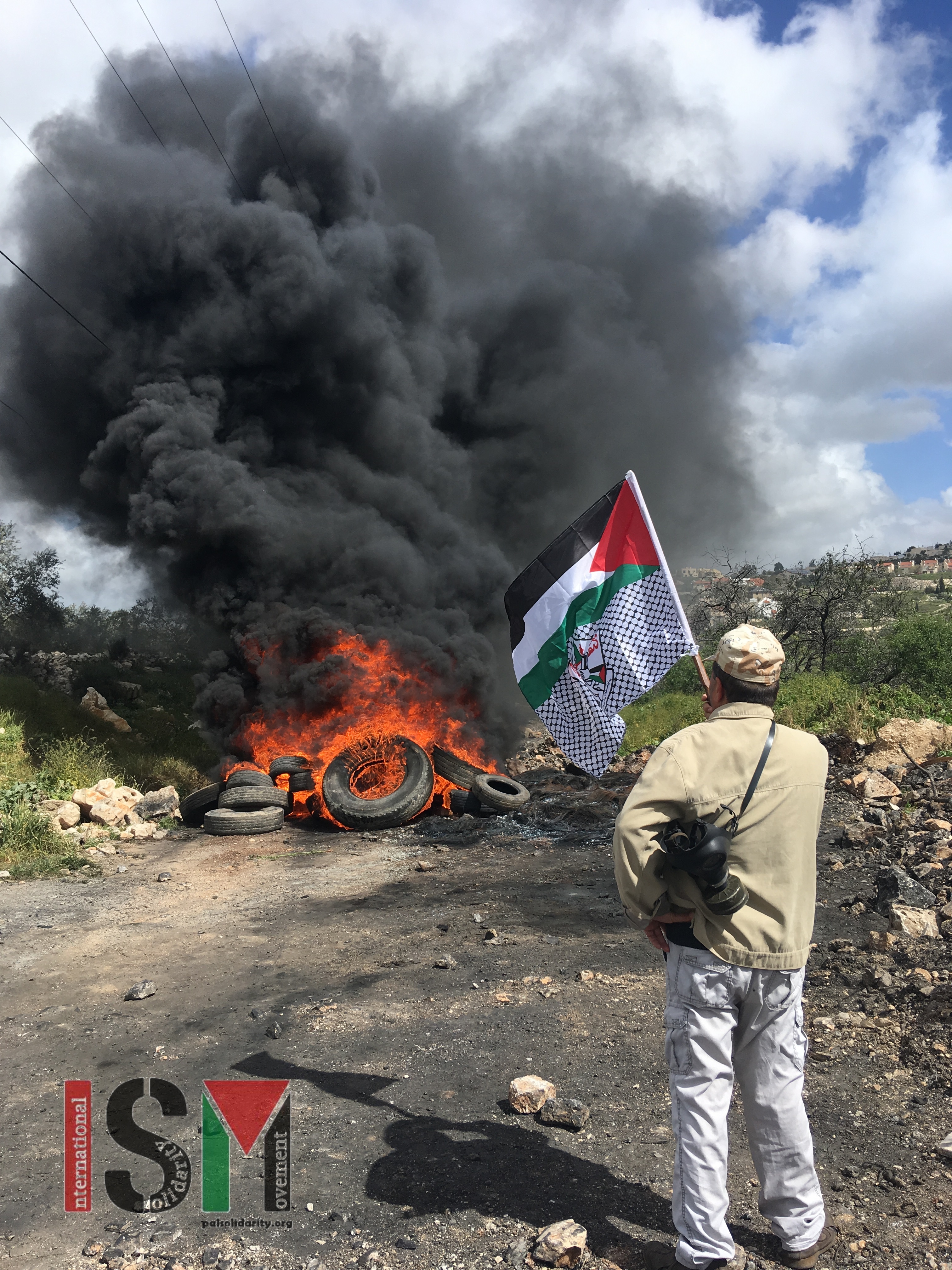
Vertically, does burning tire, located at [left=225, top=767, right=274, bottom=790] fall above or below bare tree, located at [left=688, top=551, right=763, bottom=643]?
below

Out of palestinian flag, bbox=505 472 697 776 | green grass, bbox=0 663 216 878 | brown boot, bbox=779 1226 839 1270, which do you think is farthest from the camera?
green grass, bbox=0 663 216 878

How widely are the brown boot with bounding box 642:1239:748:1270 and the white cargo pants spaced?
0.26 feet

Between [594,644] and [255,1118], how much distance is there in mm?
2738

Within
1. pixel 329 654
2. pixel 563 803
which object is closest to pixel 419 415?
pixel 329 654

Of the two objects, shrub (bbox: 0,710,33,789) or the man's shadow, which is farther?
shrub (bbox: 0,710,33,789)

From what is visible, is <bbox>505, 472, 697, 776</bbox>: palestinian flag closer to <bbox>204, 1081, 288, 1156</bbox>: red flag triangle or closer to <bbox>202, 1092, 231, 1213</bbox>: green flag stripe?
<bbox>204, 1081, 288, 1156</bbox>: red flag triangle

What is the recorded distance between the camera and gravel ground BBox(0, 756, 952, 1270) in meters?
2.98

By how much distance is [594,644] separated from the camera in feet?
13.4

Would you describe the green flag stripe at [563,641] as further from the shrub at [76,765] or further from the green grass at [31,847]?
the shrub at [76,765]

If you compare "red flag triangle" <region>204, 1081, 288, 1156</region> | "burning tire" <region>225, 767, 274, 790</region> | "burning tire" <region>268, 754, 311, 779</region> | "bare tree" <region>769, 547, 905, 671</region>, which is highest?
"bare tree" <region>769, 547, 905, 671</region>

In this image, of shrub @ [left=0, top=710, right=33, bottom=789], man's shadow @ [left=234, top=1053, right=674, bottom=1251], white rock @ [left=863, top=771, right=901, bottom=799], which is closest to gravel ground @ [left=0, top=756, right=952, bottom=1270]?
Result: man's shadow @ [left=234, top=1053, right=674, bottom=1251]

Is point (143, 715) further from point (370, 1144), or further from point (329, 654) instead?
point (370, 1144)

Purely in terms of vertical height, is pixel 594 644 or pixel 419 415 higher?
→ pixel 419 415

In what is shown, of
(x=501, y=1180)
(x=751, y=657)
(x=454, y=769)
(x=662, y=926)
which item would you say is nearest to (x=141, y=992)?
(x=501, y=1180)
